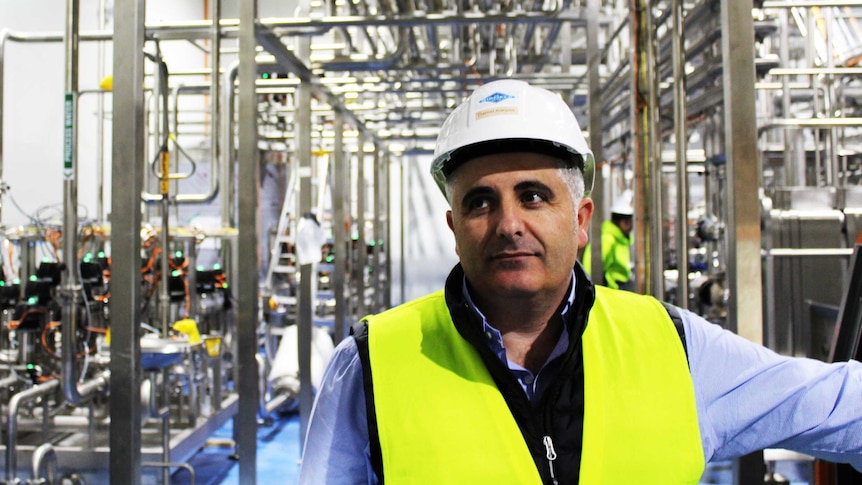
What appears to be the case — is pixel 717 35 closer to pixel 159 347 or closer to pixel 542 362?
pixel 542 362

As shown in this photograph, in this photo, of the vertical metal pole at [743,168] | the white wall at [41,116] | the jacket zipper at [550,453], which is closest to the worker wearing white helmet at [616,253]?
the vertical metal pole at [743,168]

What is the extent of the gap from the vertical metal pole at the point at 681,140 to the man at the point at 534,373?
1056mm

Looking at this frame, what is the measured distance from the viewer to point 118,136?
1.92 m

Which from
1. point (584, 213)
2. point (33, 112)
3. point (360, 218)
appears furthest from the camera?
point (360, 218)

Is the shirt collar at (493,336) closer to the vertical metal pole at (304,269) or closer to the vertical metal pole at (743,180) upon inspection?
the vertical metal pole at (743,180)

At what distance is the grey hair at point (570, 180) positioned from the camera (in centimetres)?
107

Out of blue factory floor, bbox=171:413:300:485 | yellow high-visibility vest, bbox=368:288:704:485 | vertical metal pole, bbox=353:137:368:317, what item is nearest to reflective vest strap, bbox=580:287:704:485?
yellow high-visibility vest, bbox=368:288:704:485

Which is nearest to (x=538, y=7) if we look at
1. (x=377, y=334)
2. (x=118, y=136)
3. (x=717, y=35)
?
(x=717, y=35)

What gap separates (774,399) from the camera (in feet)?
3.53

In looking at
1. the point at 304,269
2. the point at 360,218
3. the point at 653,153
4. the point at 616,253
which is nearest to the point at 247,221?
the point at 304,269

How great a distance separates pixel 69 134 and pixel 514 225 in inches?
69.8

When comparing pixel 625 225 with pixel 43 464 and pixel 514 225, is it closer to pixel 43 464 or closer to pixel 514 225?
pixel 43 464

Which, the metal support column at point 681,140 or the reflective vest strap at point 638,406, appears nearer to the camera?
the reflective vest strap at point 638,406

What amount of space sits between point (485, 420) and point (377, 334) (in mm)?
228
